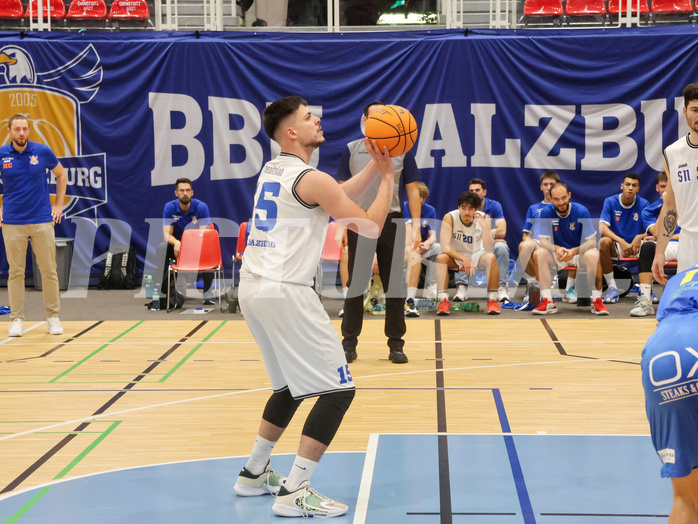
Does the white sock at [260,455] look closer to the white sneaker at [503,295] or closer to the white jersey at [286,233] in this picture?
the white jersey at [286,233]

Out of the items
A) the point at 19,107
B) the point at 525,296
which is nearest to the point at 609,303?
the point at 525,296

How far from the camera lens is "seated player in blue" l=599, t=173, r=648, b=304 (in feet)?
33.3

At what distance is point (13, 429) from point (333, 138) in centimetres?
739

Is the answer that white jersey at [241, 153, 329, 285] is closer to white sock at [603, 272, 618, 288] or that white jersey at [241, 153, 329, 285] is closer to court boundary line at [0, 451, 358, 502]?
court boundary line at [0, 451, 358, 502]

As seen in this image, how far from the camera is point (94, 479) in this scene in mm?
4410

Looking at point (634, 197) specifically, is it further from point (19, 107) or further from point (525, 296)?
point (19, 107)

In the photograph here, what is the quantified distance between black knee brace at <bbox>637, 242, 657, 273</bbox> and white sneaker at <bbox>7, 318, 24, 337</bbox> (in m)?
6.76

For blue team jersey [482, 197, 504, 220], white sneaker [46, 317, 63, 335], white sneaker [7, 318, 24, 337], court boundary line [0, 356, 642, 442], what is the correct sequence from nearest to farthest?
court boundary line [0, 356, 642, 442], white sneaker [7, 318, 24, 337], white sneaker [46, 317, 63, 335], blue team jersey [482, 197, 504, 220]

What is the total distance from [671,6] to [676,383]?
458 inches

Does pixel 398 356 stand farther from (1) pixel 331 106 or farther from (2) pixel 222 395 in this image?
(1) pixel 331 106

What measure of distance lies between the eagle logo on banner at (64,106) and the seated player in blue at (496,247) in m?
5.35

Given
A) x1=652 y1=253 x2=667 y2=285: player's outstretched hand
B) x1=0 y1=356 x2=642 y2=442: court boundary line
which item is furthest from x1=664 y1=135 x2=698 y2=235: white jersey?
x1=0 y1=356 x2=642 y2=442: court boundary line

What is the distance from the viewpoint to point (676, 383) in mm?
2605

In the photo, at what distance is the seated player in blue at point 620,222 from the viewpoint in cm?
1014
